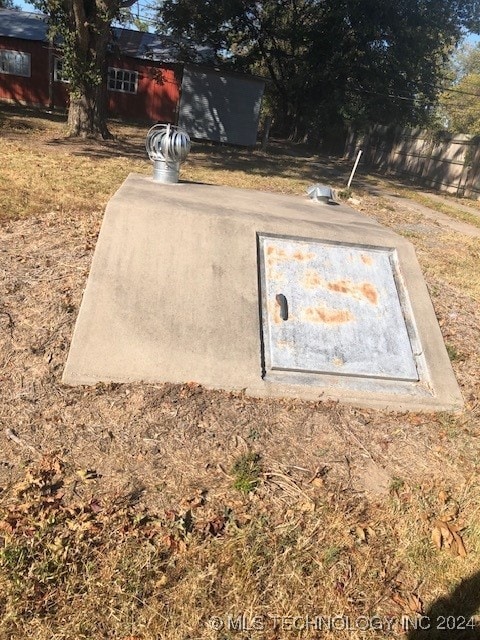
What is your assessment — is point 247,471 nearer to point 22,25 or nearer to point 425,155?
point 425,155

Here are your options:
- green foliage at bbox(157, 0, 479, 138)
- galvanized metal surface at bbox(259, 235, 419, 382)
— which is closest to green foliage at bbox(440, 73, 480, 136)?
green foliage at bbox(157, 0, 479, 138)

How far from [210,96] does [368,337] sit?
20.6 m

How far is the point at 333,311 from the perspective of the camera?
4188mm

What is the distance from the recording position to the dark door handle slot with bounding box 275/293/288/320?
159 inches

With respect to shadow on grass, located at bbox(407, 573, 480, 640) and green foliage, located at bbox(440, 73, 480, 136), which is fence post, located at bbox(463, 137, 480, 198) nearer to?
shadow on grass, located at bbox(407, 573, 480, 640)

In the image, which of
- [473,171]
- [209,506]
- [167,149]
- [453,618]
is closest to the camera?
[453,618]

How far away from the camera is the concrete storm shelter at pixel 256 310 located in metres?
3.72

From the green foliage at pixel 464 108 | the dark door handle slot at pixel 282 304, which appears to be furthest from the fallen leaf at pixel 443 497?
the green foliage at pixel 464 108

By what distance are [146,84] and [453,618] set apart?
26.3 meters

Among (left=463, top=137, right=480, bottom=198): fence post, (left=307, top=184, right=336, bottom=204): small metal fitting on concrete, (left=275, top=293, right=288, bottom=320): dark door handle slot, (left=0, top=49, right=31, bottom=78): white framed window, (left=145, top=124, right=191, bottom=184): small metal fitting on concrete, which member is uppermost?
(left=145, top=124, right=191, bottom=184): small metal fitting on concrete

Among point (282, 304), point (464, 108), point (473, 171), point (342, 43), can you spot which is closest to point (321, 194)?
point (282, 304)

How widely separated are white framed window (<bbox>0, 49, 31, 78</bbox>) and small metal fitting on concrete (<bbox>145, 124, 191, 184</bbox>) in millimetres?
22888

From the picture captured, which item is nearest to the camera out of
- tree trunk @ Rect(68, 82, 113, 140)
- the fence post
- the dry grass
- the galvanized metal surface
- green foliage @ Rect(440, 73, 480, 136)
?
the dry grass

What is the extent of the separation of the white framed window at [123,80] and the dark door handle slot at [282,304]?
24.0m
